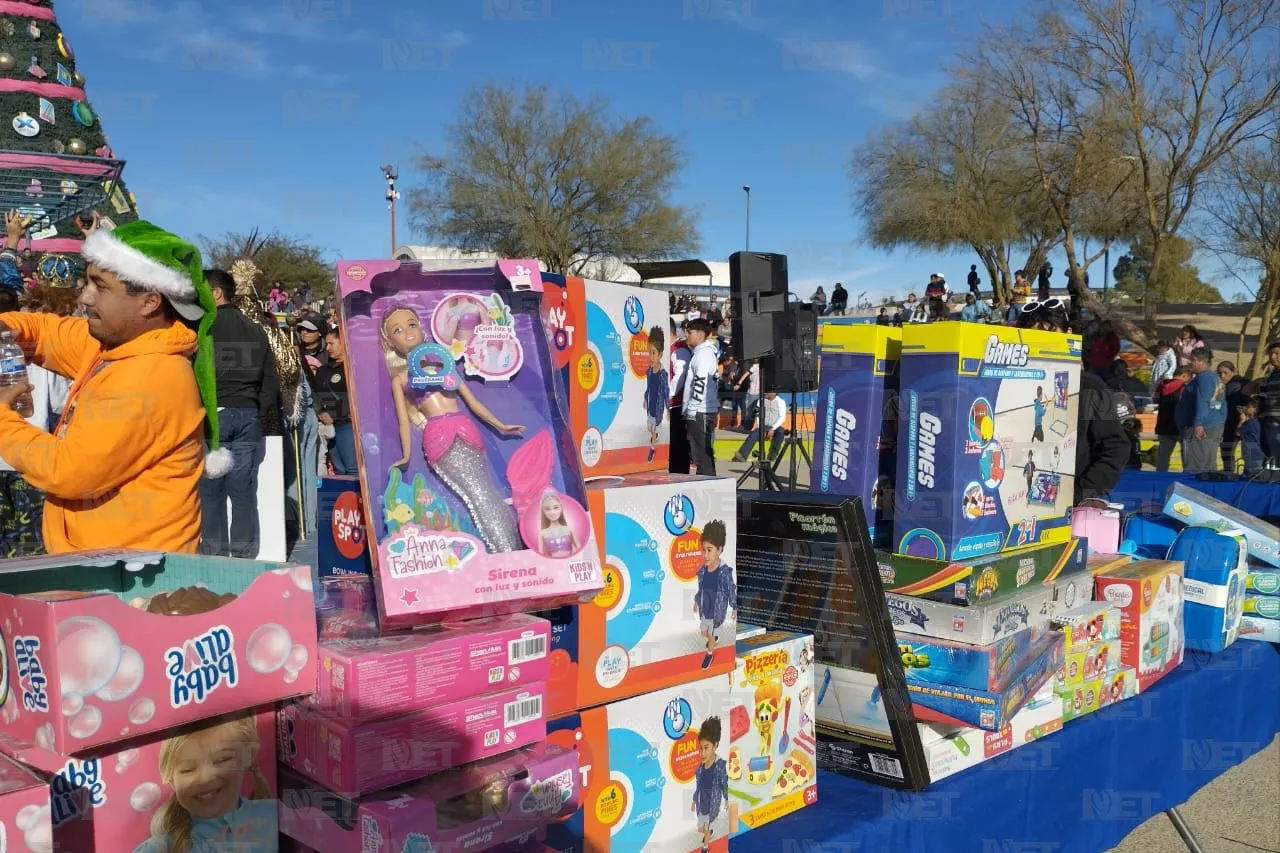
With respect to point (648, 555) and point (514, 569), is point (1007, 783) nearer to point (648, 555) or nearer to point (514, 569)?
point (648, 555)

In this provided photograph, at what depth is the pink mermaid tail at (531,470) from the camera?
68.4 inches

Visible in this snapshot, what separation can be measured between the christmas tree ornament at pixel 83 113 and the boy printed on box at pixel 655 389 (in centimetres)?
745

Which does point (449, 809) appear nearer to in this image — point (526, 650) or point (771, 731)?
point (526, 650)

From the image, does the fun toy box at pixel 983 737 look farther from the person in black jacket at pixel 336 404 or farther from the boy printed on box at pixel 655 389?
the person in black jacket at pixel 336 404

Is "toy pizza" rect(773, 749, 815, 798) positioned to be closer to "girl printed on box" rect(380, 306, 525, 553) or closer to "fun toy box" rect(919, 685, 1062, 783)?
"fun toy box" rect(919, 685, 1062, 783)

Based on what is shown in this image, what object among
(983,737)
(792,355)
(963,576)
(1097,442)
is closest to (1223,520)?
(1097,442)

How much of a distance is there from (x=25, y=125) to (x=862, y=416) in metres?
7.64

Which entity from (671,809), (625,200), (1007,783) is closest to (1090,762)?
(1007,783)

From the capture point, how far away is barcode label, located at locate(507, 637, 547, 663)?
1.53 metres

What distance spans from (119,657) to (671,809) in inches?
43.8

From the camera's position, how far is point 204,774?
1.35 m

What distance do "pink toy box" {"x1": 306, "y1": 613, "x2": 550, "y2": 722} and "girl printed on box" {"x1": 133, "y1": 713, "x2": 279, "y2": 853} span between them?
0.40 ft

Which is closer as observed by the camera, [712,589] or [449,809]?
[449,809]

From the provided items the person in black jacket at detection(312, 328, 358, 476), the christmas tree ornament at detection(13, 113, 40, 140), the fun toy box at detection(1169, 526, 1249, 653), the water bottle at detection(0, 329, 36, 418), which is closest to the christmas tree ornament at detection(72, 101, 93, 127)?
the christmas tree ornament at detection(13, 113, 40, 140)
